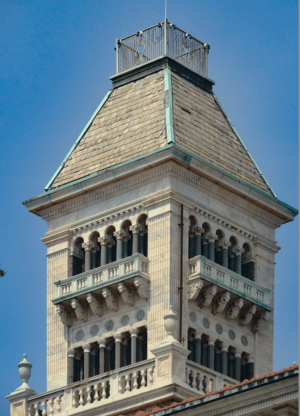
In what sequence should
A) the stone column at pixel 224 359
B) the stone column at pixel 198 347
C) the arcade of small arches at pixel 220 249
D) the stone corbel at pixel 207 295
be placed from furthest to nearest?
the arcade of small arches at pixel 220 249 → the stone corbel at pixel 207 295 → the stone column at pixel 224 359 → the stone column at pixel 198 347

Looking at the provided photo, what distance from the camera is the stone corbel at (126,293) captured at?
191 ft

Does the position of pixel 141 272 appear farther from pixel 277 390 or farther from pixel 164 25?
pixel 277 390

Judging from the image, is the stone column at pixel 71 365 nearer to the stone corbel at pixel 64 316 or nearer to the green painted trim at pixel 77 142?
the stone corbel at pixel 64 316

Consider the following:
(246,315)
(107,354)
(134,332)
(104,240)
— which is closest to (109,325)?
(107,354)

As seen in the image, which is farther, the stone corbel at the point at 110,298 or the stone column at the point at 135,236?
the stone column at the point at 135,236

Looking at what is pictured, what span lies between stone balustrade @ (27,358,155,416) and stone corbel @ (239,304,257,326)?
20.9 ft

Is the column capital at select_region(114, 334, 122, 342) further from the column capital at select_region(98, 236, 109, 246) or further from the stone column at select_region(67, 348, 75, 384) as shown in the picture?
the column capital at select_region(98, 236, 109, 246)

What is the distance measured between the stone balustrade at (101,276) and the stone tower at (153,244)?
→ 0.15 feet

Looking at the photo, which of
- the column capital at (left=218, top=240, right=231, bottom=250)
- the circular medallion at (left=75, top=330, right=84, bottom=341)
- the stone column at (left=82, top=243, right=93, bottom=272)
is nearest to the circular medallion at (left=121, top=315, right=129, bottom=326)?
the circular medallion at (left=75, top=330, right=84, bottom=341)

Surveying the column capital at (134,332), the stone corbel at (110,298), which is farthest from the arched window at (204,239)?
the column capital at (134,332)

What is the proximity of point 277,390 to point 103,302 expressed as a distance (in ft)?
76.3

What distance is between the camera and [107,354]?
192 ft

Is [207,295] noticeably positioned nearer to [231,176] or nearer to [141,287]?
[141,287]

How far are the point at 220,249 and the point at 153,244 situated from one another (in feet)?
9.38
